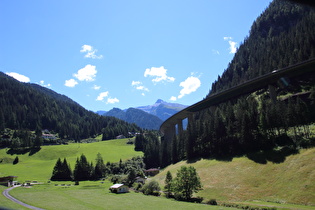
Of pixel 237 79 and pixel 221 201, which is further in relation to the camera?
pixel 237 79

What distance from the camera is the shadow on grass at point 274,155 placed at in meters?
58.8

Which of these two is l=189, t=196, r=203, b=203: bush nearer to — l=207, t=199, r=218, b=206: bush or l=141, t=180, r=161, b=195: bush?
l=207, t=199, r=218, b=206: bush

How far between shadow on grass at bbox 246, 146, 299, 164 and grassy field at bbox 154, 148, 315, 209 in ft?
4.22

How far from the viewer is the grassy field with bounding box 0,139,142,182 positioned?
338 feet

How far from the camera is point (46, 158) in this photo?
135m

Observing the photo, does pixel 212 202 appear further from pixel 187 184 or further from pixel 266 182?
pixel 266 182

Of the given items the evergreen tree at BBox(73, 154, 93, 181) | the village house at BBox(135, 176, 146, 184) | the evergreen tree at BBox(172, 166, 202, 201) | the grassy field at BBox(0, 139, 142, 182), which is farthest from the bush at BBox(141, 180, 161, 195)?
the grassy field at BBox(0, 139, 142, 182)

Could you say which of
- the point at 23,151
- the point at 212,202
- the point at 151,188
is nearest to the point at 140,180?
the point at 151,188

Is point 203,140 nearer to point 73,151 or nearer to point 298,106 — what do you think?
point 298,106

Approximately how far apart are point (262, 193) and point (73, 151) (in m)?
123

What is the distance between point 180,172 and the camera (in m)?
59.8

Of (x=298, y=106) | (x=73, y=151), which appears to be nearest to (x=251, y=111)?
(x=298, y=106)

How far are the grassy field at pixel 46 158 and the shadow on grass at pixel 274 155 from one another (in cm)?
7787

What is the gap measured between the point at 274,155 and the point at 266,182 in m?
12.0
